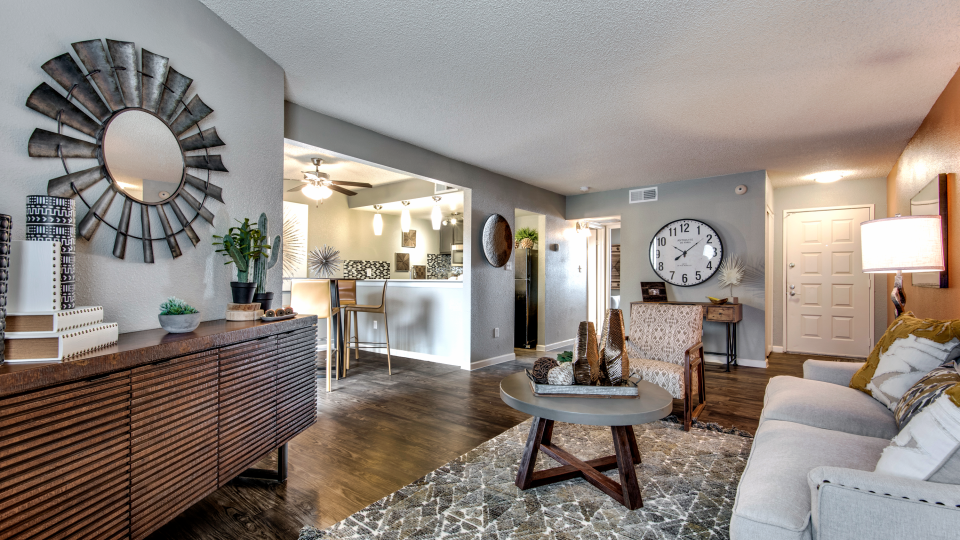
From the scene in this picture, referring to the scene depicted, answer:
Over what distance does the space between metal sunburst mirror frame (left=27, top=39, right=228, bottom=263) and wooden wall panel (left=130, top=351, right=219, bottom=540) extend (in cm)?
65

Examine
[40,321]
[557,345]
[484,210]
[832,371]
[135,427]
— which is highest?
[484,210]

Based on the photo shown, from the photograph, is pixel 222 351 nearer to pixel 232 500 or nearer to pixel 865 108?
pixel 232 500

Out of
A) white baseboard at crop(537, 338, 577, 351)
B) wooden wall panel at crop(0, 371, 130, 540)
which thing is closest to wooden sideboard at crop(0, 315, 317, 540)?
wooden wall panel at crop(0, 371, 130, 540)

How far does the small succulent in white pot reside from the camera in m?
1.63

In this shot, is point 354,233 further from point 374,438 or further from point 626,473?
point 626,473

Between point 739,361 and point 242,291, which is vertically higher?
point 242,291

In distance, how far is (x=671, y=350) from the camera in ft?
11.3

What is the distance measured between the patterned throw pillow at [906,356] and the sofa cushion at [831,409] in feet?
0.25

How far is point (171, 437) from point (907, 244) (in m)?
3.46

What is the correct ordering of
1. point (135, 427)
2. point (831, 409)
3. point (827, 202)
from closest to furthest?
point (135, 427), point (831, 409), point (827, 202)

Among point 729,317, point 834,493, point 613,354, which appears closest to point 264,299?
point 613,354

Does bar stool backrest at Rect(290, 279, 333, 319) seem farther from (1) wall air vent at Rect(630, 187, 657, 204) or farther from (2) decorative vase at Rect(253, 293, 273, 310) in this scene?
(1) wall air vent at Rect(630, 187, 657, 204)

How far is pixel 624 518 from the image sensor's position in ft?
6.04

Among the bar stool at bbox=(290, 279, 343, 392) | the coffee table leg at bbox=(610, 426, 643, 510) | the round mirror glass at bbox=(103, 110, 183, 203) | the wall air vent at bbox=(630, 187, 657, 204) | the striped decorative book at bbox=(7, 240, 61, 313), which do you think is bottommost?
the coffee table leg at bbox=(610, 426, 643, 510)
